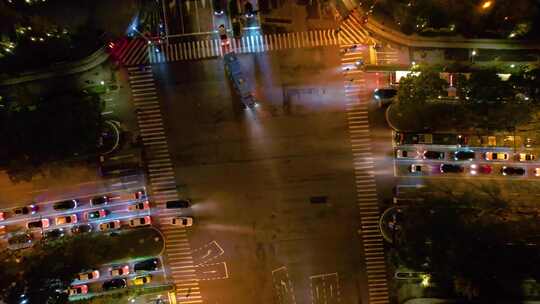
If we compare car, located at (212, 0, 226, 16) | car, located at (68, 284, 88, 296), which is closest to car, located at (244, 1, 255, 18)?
car, located at (212, 0, 226, 16)

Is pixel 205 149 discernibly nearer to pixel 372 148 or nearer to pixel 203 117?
pixel 203 117

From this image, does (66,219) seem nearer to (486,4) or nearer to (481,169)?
Result: (481,169)

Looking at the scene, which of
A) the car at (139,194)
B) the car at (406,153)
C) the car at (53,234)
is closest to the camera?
the car at (406,153)

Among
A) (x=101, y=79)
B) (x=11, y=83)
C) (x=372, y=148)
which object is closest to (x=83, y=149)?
(x=101, y=79)

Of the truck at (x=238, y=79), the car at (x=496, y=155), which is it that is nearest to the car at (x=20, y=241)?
the truck at (x=238, y=79)

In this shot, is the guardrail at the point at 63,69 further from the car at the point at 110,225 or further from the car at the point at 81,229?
the car at the point at 110,225

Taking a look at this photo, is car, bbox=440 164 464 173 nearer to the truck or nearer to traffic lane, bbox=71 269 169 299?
the truck
